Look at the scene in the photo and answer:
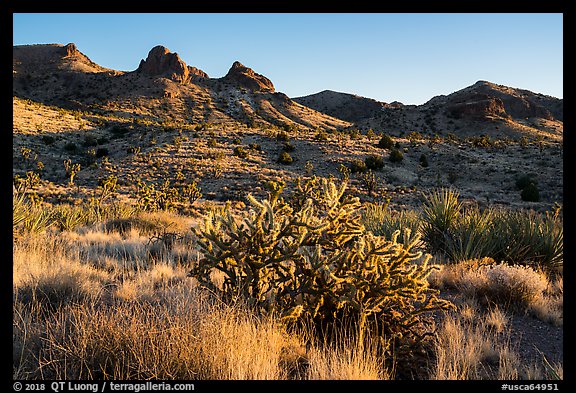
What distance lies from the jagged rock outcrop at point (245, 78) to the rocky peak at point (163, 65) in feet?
45.8

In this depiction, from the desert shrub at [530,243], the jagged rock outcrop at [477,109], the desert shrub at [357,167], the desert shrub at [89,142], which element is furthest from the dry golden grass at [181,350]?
the jagged rock outcrop at [477,109]

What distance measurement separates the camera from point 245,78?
10569 cm

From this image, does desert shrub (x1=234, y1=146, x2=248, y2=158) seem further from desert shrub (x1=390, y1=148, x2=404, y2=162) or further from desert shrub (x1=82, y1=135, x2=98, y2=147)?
desert shrub (x1=82, y1=135, x2=98, y2=147)

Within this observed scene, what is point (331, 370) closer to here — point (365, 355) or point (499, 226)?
point (365, 355)

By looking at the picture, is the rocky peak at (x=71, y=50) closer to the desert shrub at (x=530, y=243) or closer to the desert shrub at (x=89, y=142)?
the desert shrub at (x=89, y=142)

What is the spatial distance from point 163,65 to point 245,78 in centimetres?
2359

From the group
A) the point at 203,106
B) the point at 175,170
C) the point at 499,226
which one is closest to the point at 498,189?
the point at 499,226

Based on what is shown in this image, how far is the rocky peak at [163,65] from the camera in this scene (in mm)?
96750

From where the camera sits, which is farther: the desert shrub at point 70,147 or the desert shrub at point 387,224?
the desert shrub at point 70,147

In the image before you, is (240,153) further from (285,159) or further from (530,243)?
(530,243)

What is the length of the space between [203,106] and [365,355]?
84784 mm

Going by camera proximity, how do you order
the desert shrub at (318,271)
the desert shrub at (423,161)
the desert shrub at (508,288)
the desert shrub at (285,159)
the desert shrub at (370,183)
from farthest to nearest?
the desert shrub at (423,161) < the desert shrub at (285,159) < the desert shrub at (370,183) < the desert shrub at (508,288) < the desert shrub at (318,271)

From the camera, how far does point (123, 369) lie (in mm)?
2693

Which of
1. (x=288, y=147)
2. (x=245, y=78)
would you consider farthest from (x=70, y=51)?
(x=288, y=147)
